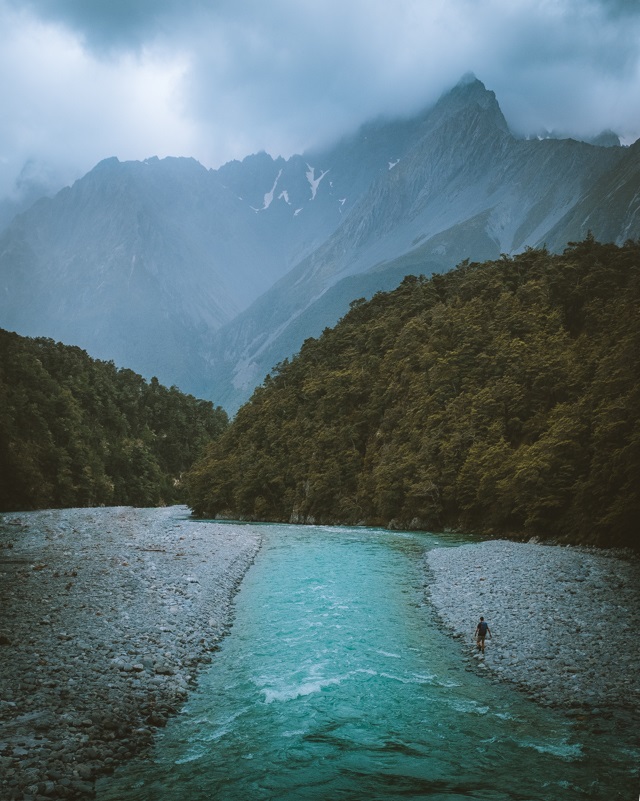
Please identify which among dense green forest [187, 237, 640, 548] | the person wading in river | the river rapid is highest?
dense green forest [187, 237, 640, 548]

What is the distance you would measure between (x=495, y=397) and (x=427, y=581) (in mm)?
31059

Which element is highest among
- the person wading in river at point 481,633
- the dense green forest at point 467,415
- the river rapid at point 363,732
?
the dense green forest at point 467,415

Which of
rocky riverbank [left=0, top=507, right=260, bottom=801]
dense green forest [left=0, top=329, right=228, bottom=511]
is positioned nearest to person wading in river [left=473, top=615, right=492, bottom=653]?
rocky riverbank [left=0, top=507, right=260, bottom=801]

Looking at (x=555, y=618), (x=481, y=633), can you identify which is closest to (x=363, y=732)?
(x=481, y=633)

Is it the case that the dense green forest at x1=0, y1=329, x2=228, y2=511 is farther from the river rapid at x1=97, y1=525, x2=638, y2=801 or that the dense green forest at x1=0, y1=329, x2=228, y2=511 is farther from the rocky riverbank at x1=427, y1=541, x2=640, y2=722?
the river rapid at x1=97, y1=525, x2=638, y2=801

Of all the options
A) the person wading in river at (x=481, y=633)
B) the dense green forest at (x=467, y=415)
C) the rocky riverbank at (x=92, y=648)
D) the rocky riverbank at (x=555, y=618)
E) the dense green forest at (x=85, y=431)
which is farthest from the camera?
the dense green forest at (x=85, y=431)

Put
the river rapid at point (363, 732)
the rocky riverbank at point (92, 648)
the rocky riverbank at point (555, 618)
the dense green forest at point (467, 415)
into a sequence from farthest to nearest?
the dense green forest at point (467, 415) → the rocky riverbank at point (555, 618) → the rocky riverbank at point (92, 648) → the river rapid at point (363, 732)

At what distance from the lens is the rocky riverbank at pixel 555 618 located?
52.3 ft

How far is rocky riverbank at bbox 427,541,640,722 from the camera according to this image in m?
16.0

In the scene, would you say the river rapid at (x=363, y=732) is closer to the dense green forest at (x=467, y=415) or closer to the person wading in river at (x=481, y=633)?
the person wading in river at (x=481, y=633)

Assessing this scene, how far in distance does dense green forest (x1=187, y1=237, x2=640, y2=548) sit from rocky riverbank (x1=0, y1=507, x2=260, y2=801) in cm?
2467

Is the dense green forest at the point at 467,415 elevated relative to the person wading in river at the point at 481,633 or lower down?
elevated

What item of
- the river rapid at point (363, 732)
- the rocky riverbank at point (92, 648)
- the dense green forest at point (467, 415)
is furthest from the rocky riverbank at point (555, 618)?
the rocky riverbank at point (92, 648)

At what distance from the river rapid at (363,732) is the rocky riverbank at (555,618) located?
1069mm
